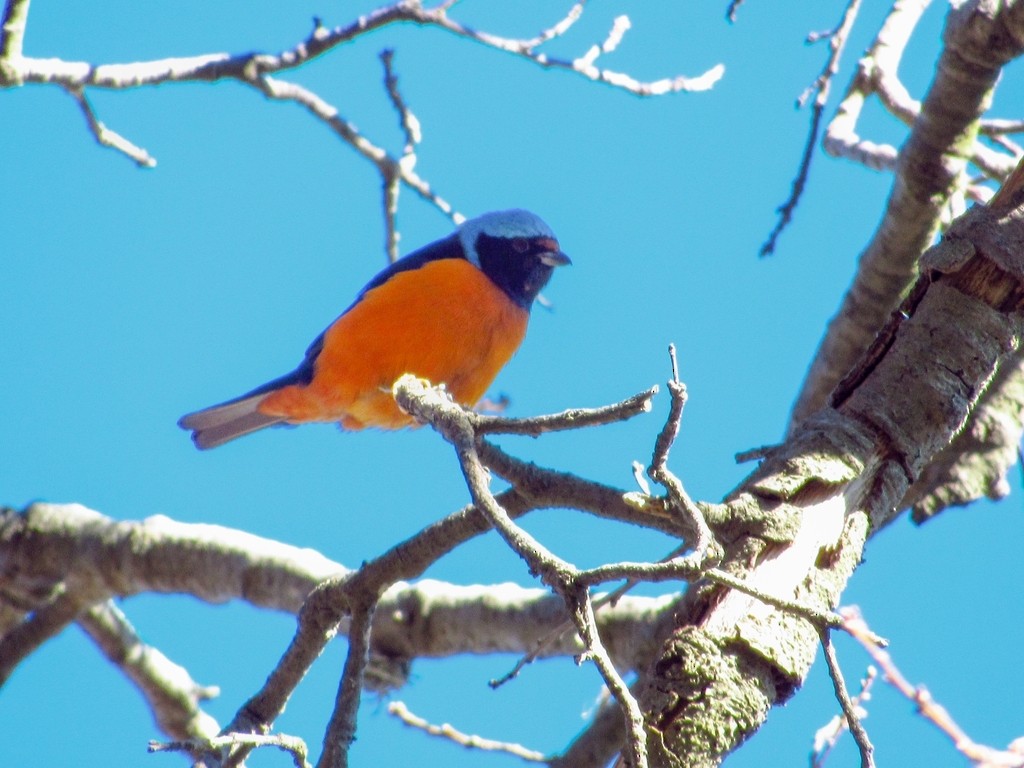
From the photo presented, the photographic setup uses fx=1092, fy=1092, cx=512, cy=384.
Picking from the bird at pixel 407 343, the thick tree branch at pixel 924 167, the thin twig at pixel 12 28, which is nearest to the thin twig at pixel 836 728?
the thick tree branch at pixel 924 167

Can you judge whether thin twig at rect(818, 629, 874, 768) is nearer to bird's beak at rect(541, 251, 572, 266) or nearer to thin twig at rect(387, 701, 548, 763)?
thin twig at rect(387, 701, 548, 763)

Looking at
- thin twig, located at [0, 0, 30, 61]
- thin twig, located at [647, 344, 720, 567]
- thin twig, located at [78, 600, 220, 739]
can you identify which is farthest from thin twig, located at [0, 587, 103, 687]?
thin twig, located at [647, 344, 720, 567]

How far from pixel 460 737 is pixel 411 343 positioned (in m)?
2.00

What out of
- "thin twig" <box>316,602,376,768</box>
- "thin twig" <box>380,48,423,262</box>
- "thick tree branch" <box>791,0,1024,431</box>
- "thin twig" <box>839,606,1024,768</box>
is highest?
"thin twig" <box>380,48,423,262</box>

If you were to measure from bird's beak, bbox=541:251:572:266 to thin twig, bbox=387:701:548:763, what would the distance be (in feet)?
10.2

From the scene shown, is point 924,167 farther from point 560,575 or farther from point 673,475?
point 560,575

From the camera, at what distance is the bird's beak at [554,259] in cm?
639

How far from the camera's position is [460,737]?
13.0ft

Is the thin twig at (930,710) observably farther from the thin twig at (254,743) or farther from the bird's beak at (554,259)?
the bird's beak at (554,259)

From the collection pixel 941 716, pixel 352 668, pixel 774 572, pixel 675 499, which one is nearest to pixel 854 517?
pixel 774 572

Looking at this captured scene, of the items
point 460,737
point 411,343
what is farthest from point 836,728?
point 411,343

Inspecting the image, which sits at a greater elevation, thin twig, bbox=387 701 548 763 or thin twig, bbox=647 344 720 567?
thin twig, bbox=387 701 548 763

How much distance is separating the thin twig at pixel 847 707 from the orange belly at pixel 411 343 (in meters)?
3.66

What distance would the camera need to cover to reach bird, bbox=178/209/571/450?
530 cm
